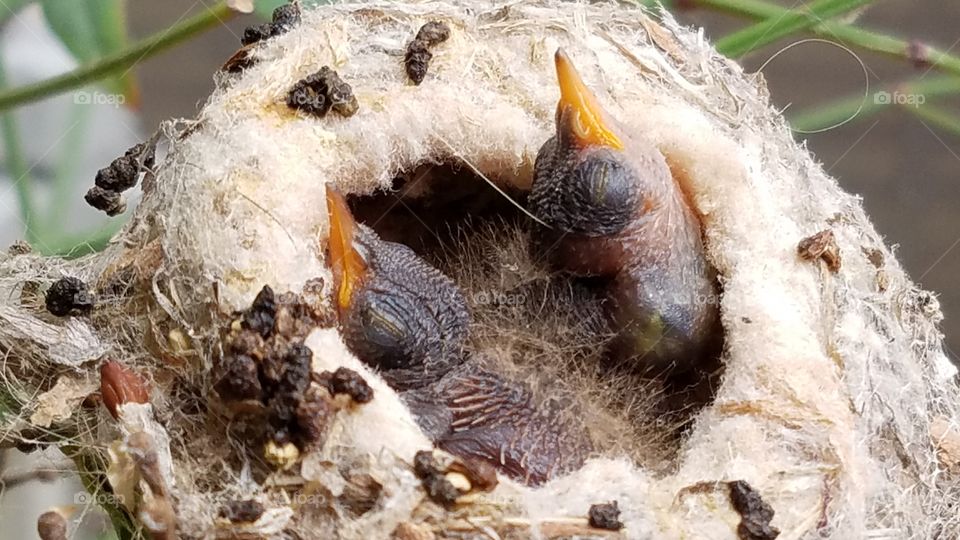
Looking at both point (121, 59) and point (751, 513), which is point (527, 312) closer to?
point (751, 513)

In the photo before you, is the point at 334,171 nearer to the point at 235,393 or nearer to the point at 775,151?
the point at 235,393

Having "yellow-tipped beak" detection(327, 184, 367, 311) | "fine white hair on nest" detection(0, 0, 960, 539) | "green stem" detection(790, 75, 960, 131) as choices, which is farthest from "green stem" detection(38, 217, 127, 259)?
"green stem" detection(790, 75, 960, 131)

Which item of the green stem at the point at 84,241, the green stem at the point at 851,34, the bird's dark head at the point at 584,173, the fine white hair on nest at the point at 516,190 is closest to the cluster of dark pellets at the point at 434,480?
the fine white hair on nest at the point at 516,190

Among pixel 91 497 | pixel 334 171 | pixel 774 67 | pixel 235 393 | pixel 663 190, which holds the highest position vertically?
pixel 774 67

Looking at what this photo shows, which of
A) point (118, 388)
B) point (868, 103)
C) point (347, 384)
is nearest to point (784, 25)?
point (868, 103)

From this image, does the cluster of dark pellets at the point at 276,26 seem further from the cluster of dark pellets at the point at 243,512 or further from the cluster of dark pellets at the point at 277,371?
the cluster of dark pellets at the point at 243,512

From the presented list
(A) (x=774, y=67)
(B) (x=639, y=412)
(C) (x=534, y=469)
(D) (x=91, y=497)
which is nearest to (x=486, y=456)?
Result: (C) (x=534, y=469)
